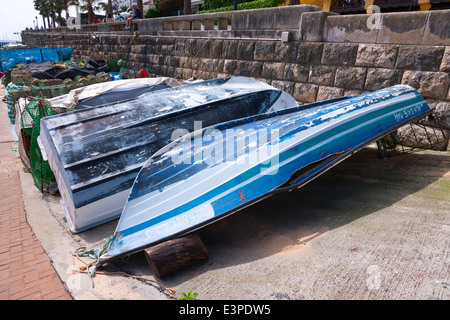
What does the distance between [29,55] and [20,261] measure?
23.0 metres

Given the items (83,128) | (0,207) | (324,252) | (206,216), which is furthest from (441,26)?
(0,207)

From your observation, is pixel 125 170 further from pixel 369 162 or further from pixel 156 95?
pixel 369 162

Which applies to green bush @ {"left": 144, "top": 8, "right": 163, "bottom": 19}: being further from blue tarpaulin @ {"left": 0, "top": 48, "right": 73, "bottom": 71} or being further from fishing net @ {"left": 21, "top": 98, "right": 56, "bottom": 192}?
fishing net @ {"left": 21, "top": 98, "right": 56, "bottom": 192}

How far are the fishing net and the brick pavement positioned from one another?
0.44 m

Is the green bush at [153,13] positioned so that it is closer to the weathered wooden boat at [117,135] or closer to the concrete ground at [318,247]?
the weathered wooden boat at [117,135]

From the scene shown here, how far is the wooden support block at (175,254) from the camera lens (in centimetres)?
282

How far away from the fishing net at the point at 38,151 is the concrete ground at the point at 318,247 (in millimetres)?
856

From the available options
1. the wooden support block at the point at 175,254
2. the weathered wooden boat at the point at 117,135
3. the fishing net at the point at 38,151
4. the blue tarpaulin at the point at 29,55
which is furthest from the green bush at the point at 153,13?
the wooden support block at the point at 175,254

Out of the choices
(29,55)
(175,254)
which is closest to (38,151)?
(175,254)

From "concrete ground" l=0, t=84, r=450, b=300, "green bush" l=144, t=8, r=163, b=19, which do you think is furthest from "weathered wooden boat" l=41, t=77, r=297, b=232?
"green bush" l=144, t=8, r=163, b=19

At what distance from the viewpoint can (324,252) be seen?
9.22 feet

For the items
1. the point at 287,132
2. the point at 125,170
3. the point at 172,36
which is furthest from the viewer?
the point at 172,36
